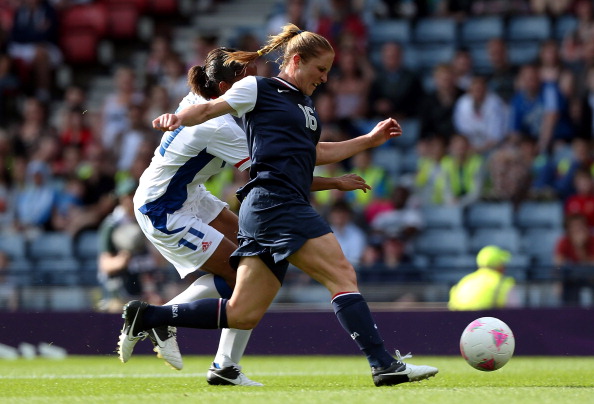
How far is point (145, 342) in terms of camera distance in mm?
11680

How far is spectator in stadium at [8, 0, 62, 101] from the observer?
17016 mm

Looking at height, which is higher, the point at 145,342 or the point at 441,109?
the point at 441,109

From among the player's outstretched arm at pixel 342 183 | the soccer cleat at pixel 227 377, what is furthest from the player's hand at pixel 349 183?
the soccer cleat at pixel 227 377

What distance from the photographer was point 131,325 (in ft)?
23.2

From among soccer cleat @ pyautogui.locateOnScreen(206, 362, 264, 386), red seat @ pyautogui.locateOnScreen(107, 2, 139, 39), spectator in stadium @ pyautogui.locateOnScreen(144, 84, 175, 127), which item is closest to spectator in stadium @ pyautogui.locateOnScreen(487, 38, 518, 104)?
spectator in stadium @ pyautogui.locateOnScreen(144, 84, 175, 127)

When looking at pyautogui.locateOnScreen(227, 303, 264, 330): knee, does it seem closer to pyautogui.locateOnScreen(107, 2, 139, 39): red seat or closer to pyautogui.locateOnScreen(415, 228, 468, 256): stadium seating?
pyautogui.locateOnScreen(415, 228, 468, 256): stadium seating

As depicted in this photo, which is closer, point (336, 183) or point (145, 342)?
point (336, 183)

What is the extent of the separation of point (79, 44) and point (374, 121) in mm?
5580

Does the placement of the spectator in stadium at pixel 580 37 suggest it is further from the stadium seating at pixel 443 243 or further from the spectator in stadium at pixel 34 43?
the spectator in stadium at pixel 34 43

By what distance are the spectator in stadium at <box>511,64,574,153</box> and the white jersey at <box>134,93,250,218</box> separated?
23.6 ft

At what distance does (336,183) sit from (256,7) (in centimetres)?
1194

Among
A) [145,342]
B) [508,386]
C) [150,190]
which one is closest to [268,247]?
[150,190]

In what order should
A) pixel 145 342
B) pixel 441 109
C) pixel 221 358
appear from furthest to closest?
pixel 441 109, pixel 145 342, pixel 221 358

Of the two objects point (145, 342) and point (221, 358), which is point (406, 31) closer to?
point (145, 342)
